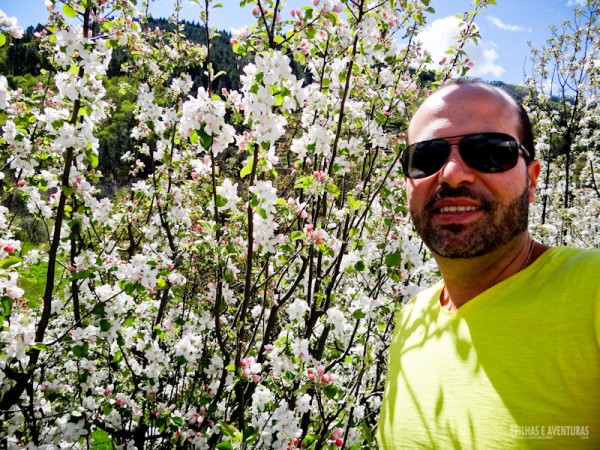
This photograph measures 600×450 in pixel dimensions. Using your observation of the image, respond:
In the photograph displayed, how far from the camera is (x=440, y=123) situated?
147cm

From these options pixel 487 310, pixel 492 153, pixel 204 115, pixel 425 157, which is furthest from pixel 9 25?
pixel 487 310

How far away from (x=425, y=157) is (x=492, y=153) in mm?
239

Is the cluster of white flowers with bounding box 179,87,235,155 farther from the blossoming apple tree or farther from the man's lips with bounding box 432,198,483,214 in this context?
the man's lips with bounding box 432,198,483,214

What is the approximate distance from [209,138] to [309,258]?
1.58 m

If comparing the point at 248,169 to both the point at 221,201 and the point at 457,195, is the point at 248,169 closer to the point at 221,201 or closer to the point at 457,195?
the point at 221,201

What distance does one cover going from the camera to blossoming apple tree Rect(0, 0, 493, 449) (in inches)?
99.9

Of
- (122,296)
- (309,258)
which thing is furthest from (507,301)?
(122,296)

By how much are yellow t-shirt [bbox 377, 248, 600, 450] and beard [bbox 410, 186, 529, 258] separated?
0.44 feet

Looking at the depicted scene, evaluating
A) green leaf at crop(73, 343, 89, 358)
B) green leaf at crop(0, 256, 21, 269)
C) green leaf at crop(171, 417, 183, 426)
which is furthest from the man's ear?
green leaf at crop(171, 417, 183, 426)

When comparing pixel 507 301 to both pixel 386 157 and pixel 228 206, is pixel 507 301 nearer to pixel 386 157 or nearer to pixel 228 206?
pixel 228 206

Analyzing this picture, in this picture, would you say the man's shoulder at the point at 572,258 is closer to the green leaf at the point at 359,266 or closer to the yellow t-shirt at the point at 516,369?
the yellow t-shirt at the point at 516,369

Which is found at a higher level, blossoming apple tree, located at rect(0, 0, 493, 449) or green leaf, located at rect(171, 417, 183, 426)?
blossoming apple tree, located at rect(0, 0, 493, 449)

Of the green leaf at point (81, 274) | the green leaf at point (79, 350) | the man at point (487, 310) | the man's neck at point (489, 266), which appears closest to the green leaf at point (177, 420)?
the green leaf at point (79, 350)

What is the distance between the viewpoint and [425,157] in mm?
1479
